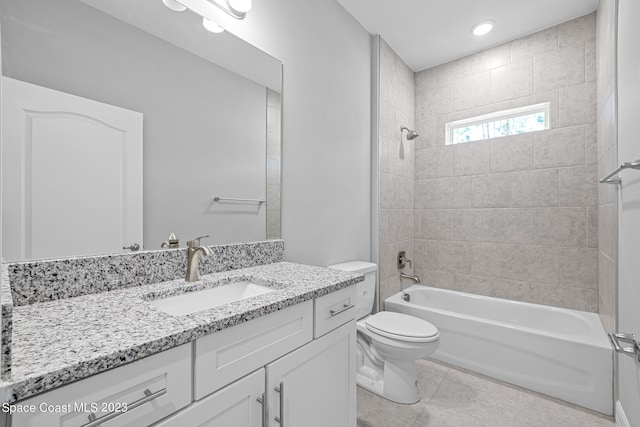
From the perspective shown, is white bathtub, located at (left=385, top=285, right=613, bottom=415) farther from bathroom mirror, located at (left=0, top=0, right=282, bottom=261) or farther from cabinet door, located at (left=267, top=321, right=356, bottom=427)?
bathroom mirror, located at (left=0, top=0, right=282, bottom=261)

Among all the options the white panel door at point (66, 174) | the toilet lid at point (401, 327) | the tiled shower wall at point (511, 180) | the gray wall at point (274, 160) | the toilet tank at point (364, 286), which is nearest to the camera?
the white panel door at point (66, 174)

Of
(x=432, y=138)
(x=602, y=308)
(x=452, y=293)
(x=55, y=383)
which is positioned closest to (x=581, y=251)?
(x=602, y=308)

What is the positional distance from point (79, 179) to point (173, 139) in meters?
0.39

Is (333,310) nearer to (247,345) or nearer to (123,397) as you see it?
(247,345)

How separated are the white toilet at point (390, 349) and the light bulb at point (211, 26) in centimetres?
153

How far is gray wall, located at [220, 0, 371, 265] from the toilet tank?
3.8 inches

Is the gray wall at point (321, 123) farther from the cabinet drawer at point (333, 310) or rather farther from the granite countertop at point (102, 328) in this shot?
the granite countertop at point (102, 328)

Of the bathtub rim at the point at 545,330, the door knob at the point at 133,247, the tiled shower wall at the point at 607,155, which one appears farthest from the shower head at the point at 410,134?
the door knob at the point at 133,247

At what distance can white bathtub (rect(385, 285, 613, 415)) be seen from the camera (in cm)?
181

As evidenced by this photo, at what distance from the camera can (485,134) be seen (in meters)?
2.82

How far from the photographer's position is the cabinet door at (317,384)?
99cm

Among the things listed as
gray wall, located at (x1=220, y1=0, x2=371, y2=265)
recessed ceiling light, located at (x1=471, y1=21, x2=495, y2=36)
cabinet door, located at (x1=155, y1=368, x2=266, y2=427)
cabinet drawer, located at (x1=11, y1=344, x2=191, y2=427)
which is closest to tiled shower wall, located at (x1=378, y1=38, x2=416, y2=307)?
gray wall, located at (x1=220, y1=0, x2=371, y2=265)

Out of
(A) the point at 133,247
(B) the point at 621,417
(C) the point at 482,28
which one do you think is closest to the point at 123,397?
Result: (A) the point at 133,247

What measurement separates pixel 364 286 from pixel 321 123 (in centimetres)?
121
